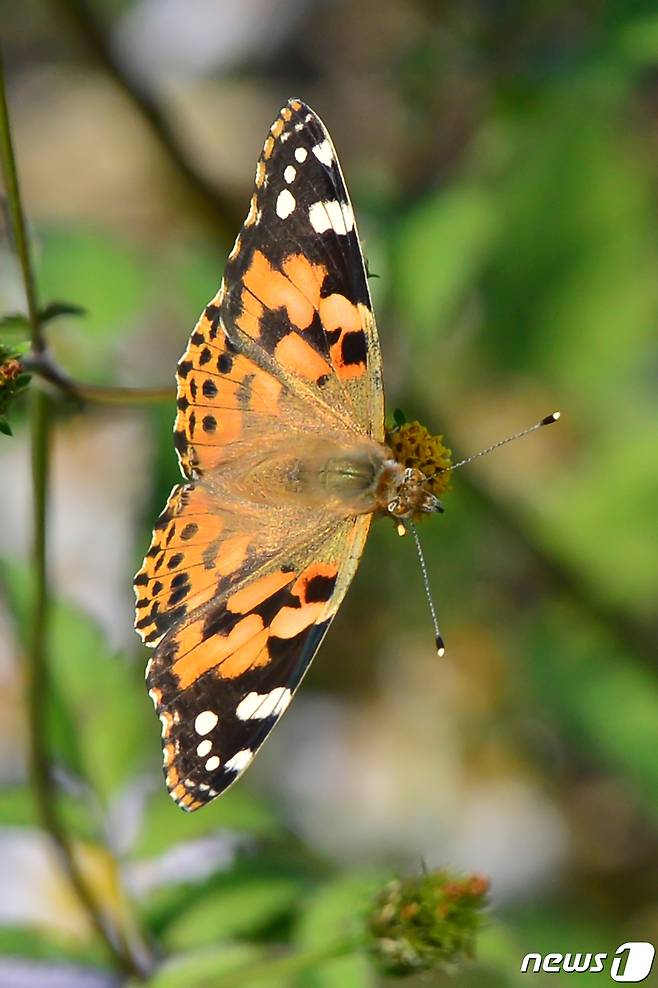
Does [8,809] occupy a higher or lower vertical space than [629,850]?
higher

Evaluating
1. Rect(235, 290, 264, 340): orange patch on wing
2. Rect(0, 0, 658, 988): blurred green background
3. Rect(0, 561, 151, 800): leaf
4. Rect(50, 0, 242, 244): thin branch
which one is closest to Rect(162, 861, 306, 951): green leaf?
Rect(0, 0, 658, 988): blurred green background

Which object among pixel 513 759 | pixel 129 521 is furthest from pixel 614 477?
pixel 129 521

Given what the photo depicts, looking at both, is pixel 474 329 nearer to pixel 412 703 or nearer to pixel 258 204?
pixel 412 703

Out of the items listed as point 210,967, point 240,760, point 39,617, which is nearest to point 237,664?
point 240,760

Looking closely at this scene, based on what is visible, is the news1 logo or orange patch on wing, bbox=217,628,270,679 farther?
the news1 logo

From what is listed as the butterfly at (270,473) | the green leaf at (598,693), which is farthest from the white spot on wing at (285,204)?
the green leaf at (598,693)

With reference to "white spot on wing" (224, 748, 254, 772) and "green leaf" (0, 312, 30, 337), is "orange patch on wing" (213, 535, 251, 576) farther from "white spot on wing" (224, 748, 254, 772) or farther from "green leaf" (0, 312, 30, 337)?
"green leaf" (0, 312, 30, 337)

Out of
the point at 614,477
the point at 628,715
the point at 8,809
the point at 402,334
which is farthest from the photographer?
the point at 614,477
